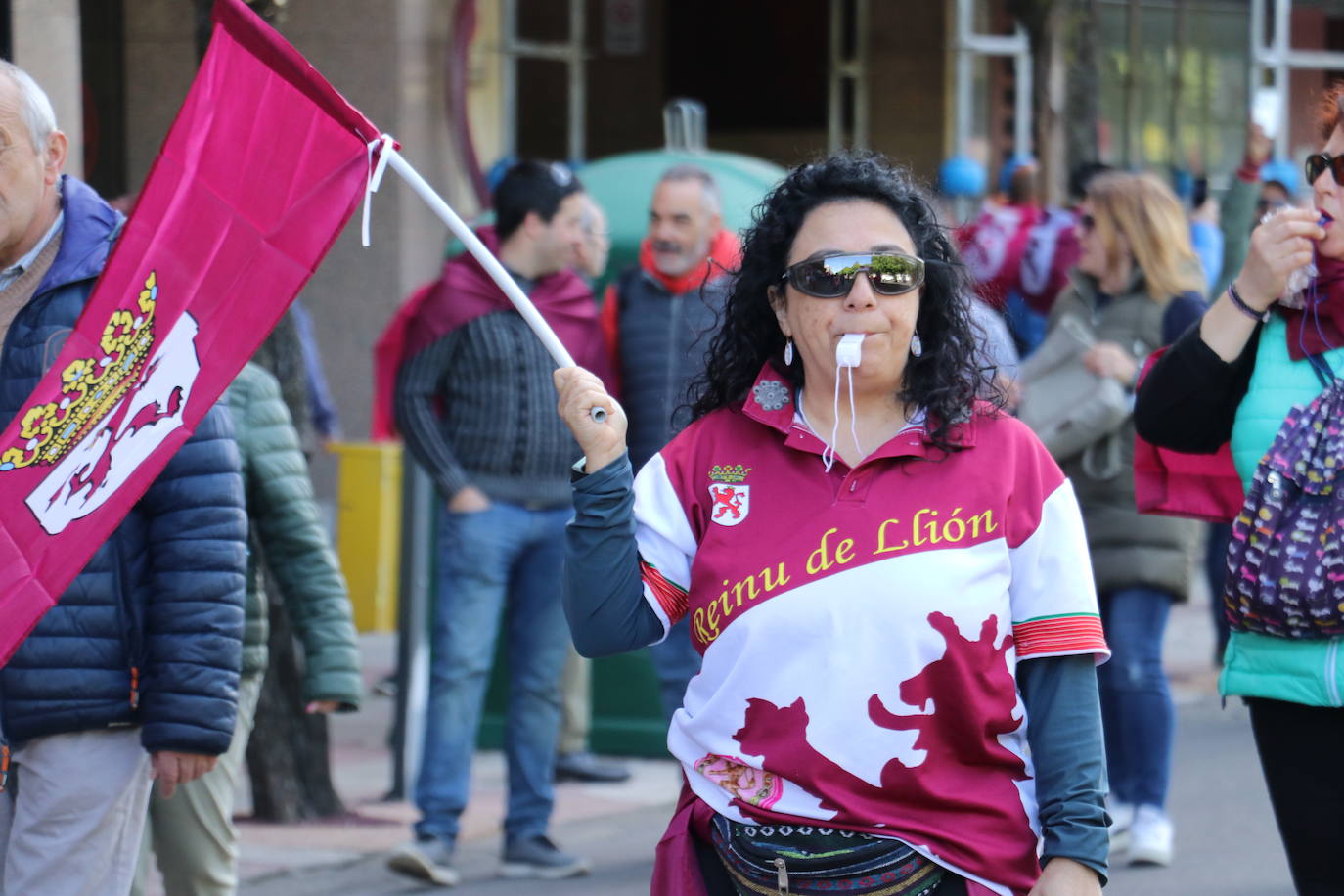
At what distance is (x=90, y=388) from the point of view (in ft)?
11.4

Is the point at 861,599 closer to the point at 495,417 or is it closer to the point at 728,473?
the point at 728,473

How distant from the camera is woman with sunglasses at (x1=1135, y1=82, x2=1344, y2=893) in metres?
3.53

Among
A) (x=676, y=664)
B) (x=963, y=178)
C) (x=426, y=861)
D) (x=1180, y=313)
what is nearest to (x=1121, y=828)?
(x=676, y=664)

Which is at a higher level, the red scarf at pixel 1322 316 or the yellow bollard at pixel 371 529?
the red scarf at pixel 1322 316

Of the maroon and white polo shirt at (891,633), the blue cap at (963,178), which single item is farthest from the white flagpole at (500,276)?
the blue cap at (963,178)

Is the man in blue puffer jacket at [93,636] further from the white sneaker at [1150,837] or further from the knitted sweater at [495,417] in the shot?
the white sneaker at [1150,837]

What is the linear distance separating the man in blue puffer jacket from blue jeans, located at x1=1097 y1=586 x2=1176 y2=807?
3.32 meters

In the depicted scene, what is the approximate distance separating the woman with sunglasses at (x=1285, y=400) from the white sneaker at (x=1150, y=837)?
2.65 meters

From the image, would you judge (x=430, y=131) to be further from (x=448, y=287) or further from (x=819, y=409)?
(x=819, y=409)

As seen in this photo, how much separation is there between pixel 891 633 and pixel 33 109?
1.75 meters

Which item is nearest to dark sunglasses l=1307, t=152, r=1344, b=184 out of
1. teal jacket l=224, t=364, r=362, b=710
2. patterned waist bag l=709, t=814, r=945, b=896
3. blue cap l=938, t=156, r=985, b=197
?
patterned waist bag l=709, t=814, r=945, b=896

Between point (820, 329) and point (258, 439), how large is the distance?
1847mm

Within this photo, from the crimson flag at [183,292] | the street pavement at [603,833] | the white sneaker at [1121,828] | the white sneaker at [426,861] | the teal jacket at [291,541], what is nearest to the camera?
the crimson flag at [183,292]

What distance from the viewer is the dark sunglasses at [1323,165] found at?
3629 mm
